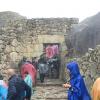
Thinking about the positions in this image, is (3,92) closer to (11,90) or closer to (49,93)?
(11,90)

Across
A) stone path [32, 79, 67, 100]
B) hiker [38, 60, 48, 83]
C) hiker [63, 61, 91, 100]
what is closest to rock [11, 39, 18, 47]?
hiker [38, 60, 48, 83]

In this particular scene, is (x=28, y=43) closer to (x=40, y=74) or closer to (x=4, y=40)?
(x=4, y=40)

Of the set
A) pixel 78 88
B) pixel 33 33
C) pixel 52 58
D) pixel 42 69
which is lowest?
pixel 42 69

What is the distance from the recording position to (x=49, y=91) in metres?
14.9

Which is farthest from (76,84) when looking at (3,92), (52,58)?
(52,58)

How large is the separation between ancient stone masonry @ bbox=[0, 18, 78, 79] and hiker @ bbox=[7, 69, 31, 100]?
11.7m

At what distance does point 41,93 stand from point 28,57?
5.96 metres

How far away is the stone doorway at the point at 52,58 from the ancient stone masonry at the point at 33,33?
36cm

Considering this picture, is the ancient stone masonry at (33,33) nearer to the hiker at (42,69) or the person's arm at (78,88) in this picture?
the hiker at (42,69)

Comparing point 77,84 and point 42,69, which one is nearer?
point 77,84

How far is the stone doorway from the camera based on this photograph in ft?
63.5

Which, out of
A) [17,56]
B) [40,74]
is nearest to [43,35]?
[17,56]

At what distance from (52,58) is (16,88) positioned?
1182 centimetres

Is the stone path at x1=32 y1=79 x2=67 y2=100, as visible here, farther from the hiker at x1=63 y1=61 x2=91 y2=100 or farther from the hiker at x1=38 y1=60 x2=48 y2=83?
the hiker at x1=63 y1=61 x2=91 y2=100
